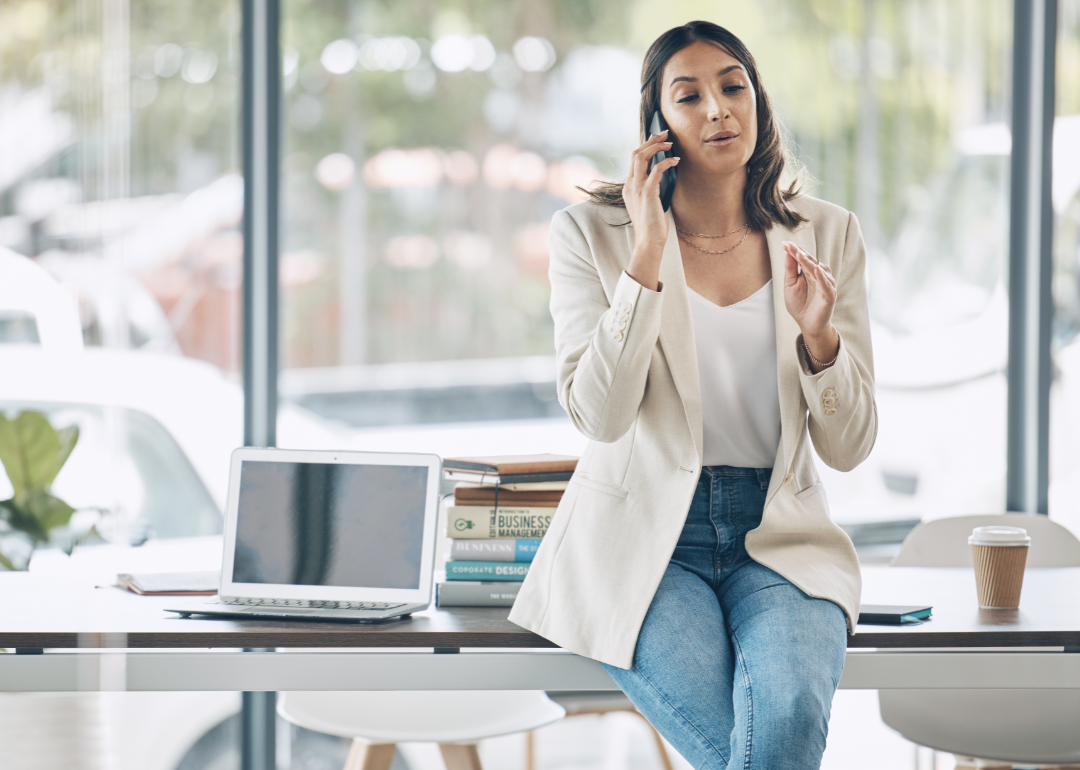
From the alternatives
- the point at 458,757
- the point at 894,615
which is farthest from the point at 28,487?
the point at 894,615

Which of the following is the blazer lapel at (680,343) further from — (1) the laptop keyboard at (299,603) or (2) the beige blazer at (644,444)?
(1) the laptop keyboard at (299,603)

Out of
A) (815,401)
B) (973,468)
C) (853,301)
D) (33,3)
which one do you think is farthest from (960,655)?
(33,3)

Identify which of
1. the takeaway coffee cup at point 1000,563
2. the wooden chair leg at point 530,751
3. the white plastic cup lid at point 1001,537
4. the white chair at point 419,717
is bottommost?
the wooden chair leg at point 530,751

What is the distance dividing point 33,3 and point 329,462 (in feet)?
4.65

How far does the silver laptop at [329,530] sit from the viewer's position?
1.65 m

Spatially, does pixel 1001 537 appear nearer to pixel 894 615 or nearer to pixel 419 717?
pixel 894 615

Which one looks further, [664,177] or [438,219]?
[438,219]

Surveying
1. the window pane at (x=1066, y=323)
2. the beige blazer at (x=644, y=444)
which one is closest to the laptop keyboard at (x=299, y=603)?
the beige blazer at (x=644, y=444)

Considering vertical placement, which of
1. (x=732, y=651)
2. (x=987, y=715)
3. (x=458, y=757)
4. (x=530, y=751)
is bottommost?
(x=530, y=751)

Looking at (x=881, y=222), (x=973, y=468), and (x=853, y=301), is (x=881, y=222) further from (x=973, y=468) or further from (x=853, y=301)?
(x=853, y=301)

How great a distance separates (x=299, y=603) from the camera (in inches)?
64.8

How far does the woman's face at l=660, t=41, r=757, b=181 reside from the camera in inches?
61.6

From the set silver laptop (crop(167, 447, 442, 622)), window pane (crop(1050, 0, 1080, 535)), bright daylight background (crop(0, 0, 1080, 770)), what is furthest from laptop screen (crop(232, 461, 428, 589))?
window pane (crop(1050, 0, 1080, 535))

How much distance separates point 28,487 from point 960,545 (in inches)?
81.8
